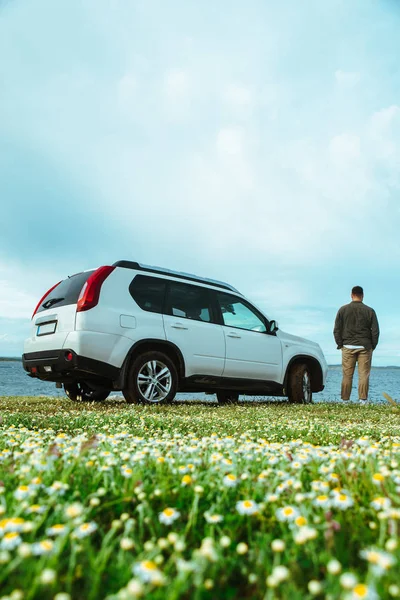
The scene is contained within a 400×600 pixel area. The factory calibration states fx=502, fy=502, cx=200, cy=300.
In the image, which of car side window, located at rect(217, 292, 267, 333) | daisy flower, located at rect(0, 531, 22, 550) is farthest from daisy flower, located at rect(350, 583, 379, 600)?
car side window, located at rect(217, 292, 267, 333)

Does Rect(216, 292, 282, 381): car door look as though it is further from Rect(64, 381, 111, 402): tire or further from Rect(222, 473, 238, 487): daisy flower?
Rect(222, 473, 238, 487): daisy flower

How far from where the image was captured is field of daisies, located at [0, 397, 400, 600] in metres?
1.58

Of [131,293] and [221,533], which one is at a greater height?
[131,293]

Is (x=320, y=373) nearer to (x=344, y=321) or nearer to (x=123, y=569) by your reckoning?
(x=344, y=321)

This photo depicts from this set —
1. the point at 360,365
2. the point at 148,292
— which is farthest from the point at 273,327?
the point at 360,365

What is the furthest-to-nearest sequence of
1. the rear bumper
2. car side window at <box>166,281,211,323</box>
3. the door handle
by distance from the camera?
car side window at <box>166,281,211,323</box>
the door handle
the rear bumper

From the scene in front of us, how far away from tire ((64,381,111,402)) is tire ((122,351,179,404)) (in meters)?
1.74

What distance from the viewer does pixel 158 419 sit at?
20.1 feet

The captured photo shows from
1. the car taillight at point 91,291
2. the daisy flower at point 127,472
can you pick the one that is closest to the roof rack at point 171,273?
the car taillight at point 91,291

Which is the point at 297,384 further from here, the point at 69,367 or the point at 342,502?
the point at 342,502

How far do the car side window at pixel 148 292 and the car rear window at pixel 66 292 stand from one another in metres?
0.79

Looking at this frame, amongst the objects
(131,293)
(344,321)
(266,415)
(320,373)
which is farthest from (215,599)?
(344,321)

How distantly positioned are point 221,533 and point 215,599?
1.39 ft

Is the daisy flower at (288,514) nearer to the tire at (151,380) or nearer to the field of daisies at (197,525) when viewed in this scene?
the field of daisies at (197,525)
